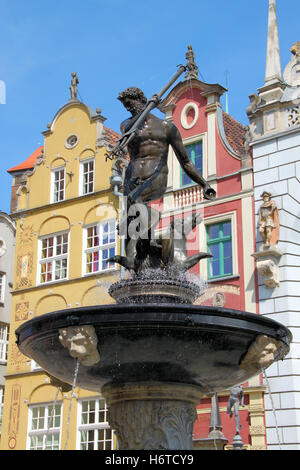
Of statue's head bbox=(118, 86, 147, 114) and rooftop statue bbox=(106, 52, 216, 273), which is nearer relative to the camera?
rooftop statue bbox=(106, 52, 216, 273)

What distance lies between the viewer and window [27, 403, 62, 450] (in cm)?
2375

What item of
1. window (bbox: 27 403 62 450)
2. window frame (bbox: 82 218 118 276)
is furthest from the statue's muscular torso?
window (bbox: 27 403 62 450)

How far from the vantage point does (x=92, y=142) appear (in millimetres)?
26641

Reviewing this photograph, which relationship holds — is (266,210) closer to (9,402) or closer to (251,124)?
(251,124)

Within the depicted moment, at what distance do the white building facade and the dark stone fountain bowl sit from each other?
35.5 ft

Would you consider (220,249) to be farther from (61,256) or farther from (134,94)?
(134,94)

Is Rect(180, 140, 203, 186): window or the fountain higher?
Rect(180, 140, 203, 186): window

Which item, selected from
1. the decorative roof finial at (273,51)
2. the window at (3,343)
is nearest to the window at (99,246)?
the decorative roof finial at (273,51)

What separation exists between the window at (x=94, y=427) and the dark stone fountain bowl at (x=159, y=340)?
50.9 feet

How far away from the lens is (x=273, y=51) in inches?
846

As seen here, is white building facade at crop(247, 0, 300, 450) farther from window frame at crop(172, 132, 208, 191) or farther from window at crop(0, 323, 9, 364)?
window at crop(0, 323, 9, 364)

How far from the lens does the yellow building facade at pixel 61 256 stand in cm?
2370
